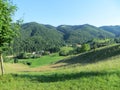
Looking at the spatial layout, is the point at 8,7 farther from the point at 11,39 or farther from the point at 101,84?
the point at 101,84

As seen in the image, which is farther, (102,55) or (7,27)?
(102,55)

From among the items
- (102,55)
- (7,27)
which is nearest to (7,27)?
A: (7,27)

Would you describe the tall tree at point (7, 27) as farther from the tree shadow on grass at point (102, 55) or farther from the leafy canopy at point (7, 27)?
the tree shadow on grass at point (102, 55)

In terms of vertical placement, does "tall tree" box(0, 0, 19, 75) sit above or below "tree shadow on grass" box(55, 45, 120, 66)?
above

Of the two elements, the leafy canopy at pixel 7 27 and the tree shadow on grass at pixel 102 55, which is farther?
the tree shadow on grass at pixel 102 55

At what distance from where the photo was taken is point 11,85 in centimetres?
2019

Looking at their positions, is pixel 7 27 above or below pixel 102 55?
above

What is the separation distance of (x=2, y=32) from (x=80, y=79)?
10.5 meters

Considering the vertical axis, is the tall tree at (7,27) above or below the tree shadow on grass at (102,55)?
above

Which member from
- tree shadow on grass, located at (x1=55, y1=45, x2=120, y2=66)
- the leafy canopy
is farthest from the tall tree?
tree shadow on grass, located at (x1=55, y1=45, x2=120, y2=66)

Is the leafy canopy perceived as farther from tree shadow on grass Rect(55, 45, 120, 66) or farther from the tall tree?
tree shadow on grass Rect(55, 45, 120, 66)

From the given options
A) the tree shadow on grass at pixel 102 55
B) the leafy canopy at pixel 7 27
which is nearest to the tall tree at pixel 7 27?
the leafy canopy at pixel 7 27

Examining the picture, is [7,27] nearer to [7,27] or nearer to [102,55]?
[7,27]

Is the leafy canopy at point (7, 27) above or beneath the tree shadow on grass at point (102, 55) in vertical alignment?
above
